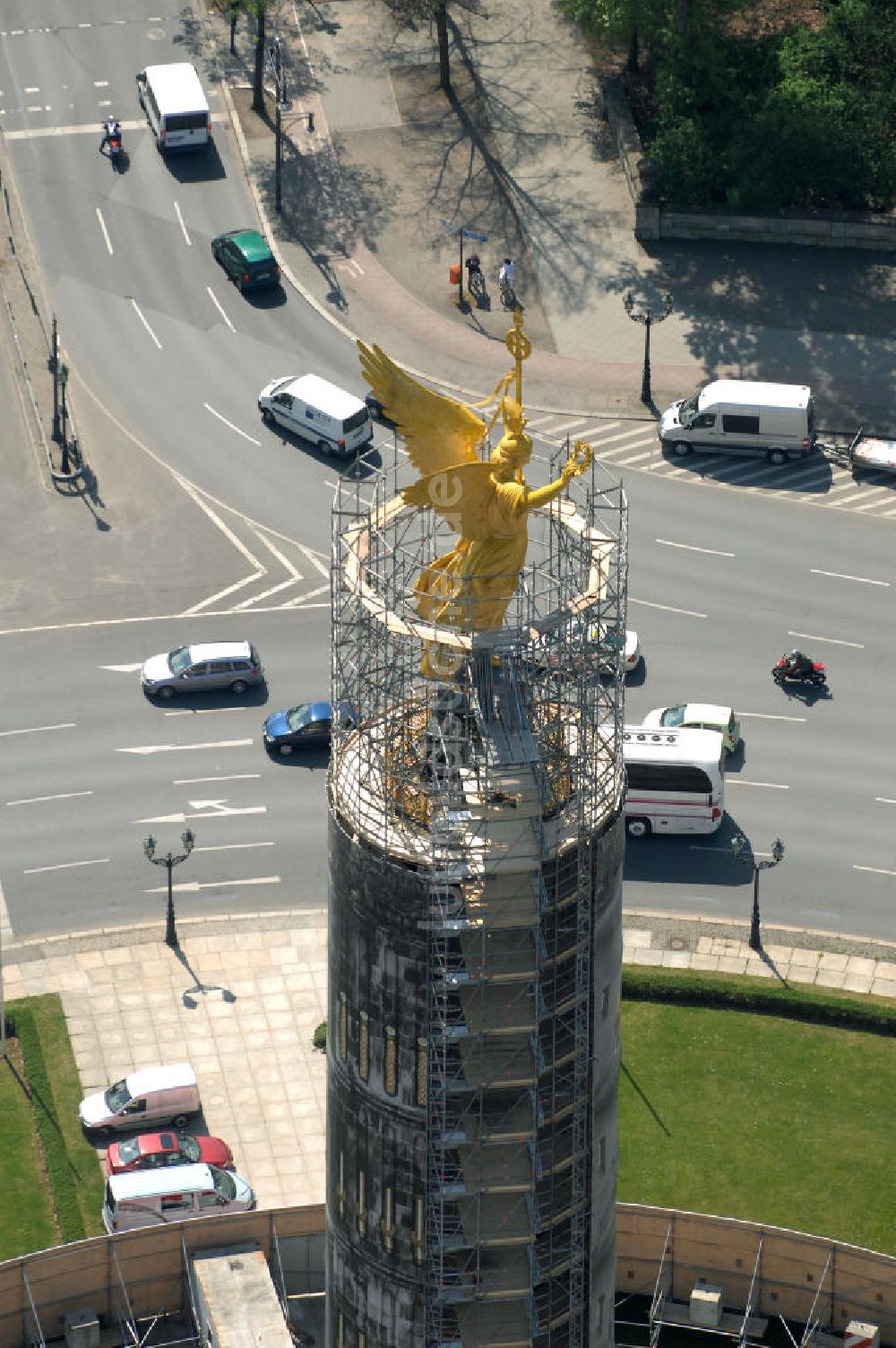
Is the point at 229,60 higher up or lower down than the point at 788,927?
higher up

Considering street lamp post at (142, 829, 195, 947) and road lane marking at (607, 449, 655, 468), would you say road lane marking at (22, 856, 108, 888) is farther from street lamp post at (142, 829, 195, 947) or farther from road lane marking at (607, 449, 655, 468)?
road lane marking at (607, 449, 655, 468)

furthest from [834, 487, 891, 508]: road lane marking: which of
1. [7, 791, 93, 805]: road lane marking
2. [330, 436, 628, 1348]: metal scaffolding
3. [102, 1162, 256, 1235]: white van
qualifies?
[330, 436, 628, 1348]: metal scaffolding

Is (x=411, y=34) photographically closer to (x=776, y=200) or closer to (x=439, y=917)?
(x=776, y=200)

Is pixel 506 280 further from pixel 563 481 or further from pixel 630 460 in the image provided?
pixel 563 481

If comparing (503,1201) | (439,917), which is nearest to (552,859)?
(439,917)

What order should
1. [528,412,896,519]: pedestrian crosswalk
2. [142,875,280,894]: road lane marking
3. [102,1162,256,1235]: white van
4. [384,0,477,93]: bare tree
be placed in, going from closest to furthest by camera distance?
[102,1162,256,1235]: white van → [142,875,280,894]: road lane marking → [528,412,896,519]: pedestrian crosswalk → [384,0,477,93]: bare tree

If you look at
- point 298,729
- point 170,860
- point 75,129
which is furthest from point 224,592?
point 75,129
